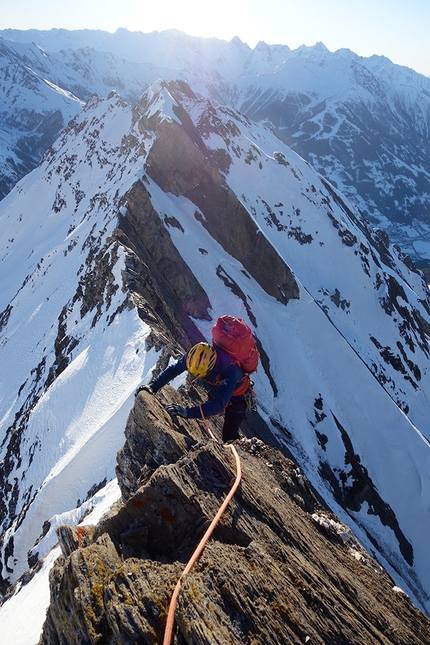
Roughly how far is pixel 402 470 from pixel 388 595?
37.5 m

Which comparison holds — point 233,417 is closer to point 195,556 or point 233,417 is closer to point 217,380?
point 217,380

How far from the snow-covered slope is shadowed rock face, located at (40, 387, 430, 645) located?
8.21 meters

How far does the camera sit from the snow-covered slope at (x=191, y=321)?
69.4ft

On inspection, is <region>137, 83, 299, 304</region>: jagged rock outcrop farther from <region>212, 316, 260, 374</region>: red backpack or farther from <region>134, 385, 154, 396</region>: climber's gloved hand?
<region>134, 385, 154, 396</region>: climber's gloved hand

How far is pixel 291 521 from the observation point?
Answer: 7.67 m

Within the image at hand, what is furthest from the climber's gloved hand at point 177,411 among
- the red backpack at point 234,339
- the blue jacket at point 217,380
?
the red backpack at point 234,339

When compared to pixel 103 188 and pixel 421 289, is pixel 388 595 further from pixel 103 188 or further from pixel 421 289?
pixel 421 289

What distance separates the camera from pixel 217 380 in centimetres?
930

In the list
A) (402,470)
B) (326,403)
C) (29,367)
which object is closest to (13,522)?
(29,367)

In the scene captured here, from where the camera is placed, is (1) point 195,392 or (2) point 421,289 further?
(2) point 421,289

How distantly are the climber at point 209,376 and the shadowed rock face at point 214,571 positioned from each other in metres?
0.73

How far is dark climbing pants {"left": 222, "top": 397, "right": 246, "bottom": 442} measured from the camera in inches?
416

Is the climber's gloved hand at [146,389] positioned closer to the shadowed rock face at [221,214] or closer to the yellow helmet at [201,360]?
the yellow helmet at [201,360]

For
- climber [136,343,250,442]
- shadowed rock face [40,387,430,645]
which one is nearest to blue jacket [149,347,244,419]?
climber [136,343,250,442]
